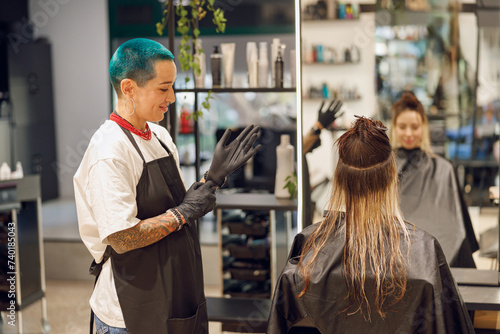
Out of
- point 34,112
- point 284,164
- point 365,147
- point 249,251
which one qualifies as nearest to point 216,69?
point 284,164

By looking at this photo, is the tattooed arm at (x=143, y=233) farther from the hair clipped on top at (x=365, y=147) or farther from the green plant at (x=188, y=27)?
the green plant at (x=188, y=27)

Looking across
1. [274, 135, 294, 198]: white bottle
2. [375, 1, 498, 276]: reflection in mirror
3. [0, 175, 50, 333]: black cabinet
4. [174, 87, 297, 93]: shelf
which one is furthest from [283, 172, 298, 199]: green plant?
[0, 175, 50, 333]: black cabinet

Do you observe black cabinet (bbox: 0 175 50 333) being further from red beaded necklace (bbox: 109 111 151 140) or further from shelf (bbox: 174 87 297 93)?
red beaded necklace (bbox: 109 111 151 140)

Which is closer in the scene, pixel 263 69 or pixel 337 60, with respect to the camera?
pixel 263 69

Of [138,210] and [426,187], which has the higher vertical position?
[138,210]

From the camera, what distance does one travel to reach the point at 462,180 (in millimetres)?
4449

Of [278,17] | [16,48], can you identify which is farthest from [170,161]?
[16,48]

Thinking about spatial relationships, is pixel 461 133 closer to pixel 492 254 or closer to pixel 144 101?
pixel 492 254

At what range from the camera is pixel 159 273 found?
5.35ft

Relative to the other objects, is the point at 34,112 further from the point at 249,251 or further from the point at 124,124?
the point at 124,124

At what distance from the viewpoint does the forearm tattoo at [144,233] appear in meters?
1.51

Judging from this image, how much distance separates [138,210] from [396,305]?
2.66 feet

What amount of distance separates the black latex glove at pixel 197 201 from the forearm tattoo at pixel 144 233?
0.05m

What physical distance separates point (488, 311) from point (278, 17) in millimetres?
4653
